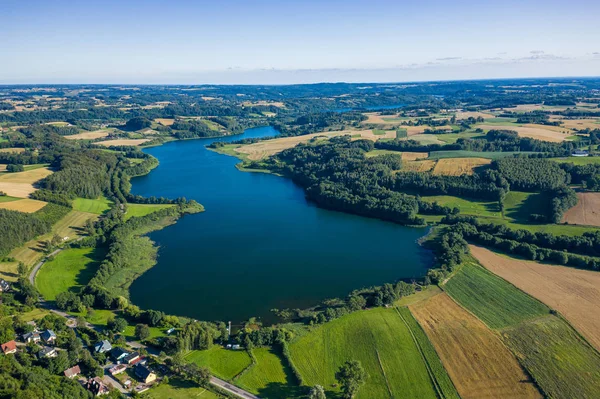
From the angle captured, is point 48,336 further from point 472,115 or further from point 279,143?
point 472,115

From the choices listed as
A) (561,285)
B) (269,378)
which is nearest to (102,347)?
(269,378)

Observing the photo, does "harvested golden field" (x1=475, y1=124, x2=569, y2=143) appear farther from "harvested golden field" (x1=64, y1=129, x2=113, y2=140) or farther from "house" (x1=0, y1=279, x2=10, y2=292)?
"harvested golden field" (x1=64, y1=129, x2=113, y2=140)

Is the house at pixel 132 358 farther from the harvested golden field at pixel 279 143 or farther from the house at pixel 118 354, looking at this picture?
the harvested golden field at pixel 279 143

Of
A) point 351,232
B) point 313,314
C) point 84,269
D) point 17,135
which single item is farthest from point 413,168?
point 17,135

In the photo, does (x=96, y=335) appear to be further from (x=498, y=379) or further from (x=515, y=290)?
(x=515, y=290)

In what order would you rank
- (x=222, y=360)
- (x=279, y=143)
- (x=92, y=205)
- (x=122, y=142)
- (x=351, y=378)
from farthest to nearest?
1. (x=122, y=142)
2. (x=279, y=143)
3. (x=92, y=205)
4. (x=222, y=360)
5. (x=351, y=378)
